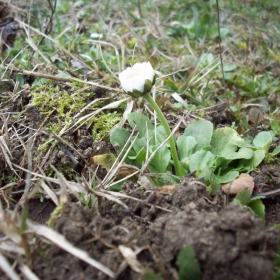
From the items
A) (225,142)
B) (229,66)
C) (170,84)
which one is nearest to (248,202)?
(225,142)

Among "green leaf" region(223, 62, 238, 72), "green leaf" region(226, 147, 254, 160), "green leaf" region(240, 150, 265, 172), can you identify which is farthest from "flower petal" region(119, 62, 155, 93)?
"green leaf" region(223, 62, 238, 72)

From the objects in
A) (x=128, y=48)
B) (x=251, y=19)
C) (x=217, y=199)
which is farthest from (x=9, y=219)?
(x=251, y=19)

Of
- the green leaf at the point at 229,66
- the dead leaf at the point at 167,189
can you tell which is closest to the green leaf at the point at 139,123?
the dead leaf at the point at 167,189

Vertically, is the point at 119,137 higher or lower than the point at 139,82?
lower

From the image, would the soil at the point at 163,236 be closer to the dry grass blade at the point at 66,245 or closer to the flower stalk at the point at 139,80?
the dry grass blade at the point at 66,245

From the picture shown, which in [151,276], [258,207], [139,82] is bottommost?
[258,207]

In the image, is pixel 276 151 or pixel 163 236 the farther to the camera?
pixel 276 151

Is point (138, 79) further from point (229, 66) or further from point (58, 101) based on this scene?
point (229, 66)

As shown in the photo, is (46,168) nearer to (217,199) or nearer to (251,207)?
(217,199)
